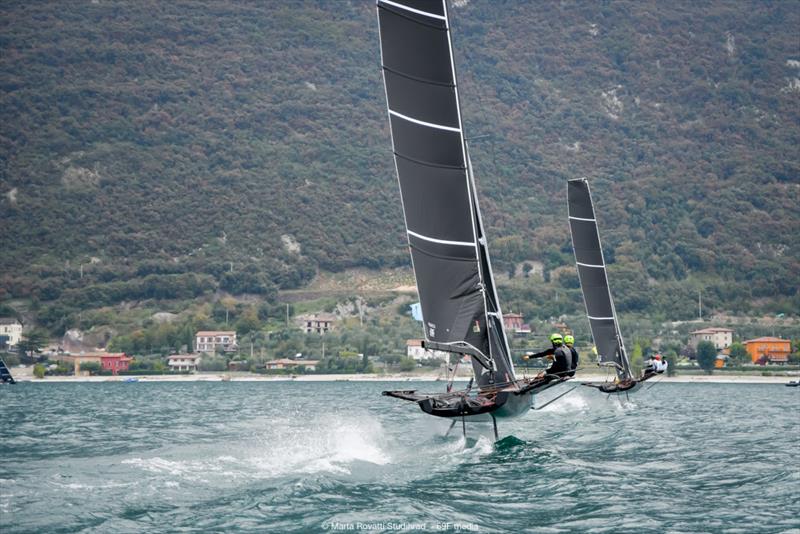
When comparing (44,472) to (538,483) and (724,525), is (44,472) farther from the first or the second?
(724,525)

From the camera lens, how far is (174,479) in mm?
21125

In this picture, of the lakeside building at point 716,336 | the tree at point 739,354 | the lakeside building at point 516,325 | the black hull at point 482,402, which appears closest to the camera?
the black hull at point 482,402

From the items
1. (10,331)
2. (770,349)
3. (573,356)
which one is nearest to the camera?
(573,356)

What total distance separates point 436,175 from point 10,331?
17132 cm

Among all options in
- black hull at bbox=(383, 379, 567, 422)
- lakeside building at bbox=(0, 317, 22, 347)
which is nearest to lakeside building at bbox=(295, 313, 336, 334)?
lakeside building at bbox=(0, 317, 22, 347)

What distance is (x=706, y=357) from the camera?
464ft

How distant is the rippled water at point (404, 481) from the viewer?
57.2 feet

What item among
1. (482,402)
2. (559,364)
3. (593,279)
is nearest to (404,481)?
(482,402)

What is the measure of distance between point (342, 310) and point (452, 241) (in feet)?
562

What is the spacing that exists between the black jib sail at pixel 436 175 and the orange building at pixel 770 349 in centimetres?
13389

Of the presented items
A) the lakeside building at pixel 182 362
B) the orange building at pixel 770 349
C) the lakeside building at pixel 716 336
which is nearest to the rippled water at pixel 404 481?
the orange building at pixel 770 349

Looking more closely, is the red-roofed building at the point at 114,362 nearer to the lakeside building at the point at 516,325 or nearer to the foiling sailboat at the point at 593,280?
the lakeside building at the point at 516,325

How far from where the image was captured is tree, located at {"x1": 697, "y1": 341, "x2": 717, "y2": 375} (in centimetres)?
14138

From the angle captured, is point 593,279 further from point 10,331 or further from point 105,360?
point 10,331
